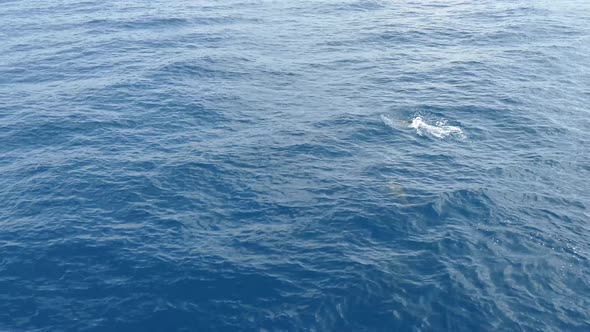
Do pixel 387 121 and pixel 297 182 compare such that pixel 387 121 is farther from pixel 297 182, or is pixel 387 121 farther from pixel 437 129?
pixel 297 182

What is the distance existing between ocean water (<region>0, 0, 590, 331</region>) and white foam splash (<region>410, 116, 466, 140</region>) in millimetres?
436

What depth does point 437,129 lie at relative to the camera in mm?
79312

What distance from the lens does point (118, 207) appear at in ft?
205

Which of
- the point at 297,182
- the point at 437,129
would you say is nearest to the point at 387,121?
the point at 437,129

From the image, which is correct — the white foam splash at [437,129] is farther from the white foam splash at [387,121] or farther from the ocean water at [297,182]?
the white foam splash at [387,121]

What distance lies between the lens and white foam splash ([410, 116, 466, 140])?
3056 inches

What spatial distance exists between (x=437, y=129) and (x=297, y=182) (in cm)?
2775

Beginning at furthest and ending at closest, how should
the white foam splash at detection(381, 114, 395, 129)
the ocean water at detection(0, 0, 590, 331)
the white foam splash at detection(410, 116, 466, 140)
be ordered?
the white foam splash at detection(381, 114, 395, 129) < the white foam splash at detection(410, 116, 466, 140) < the ocean water at detection(0, 0, 590, 331)

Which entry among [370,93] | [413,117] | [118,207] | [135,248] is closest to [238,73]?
A: [370,93]

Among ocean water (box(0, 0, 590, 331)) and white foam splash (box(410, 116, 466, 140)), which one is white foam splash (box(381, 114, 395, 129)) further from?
white foam splash (box(410, 116, 466, 140))

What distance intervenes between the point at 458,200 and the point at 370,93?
35.9m

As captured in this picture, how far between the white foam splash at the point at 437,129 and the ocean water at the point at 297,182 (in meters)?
0.44

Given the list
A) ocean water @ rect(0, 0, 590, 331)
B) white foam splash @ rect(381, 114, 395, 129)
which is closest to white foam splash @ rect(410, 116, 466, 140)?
ocean water @ rect(0, 0, 590, 331)

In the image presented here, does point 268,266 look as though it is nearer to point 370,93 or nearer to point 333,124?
point 333,124
